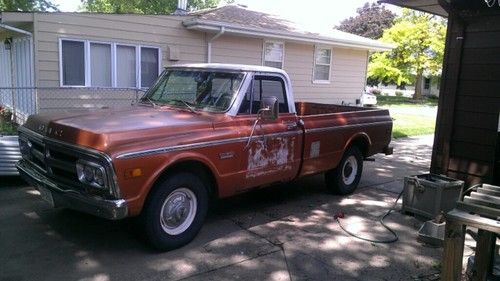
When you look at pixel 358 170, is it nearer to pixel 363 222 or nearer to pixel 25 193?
pixel 363 222

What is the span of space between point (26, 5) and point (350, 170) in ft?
75.0

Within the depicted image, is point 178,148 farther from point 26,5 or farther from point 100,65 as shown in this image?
point 26,5

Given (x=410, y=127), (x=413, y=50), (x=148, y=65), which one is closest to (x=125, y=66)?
(x=148, y=65)

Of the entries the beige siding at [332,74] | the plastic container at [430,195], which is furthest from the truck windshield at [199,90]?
the beige siding at [332,74]

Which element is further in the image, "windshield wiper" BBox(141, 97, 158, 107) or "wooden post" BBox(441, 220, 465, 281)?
"windshield wiper" BBox(141, 97, 158, 107)

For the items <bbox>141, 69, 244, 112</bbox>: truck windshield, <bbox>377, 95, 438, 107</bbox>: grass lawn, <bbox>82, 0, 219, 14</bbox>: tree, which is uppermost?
<bbox>82, 0, 219, 14</bbox>: tree

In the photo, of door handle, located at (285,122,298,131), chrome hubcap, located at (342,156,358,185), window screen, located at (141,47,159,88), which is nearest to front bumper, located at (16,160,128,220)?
door handle, located at (285,122,298,131)

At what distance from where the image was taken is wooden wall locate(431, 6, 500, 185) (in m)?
6.16

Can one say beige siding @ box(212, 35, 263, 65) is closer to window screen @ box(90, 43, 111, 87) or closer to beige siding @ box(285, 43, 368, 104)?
beige siding @ box(285, 43, 368, 104)

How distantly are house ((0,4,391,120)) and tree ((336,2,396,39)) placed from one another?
38031mm

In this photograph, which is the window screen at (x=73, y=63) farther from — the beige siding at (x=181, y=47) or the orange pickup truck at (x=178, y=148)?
the orange pickup truck at (x=178, y=148)

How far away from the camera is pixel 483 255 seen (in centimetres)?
316

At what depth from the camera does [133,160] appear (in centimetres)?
411

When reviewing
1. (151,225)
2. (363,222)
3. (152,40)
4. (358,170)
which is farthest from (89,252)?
(152,40)
